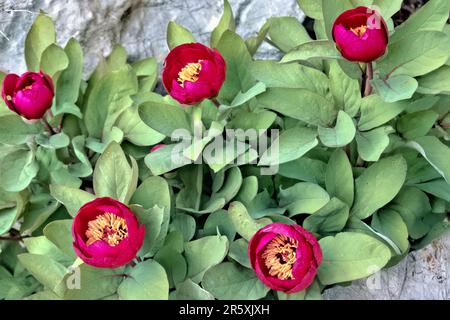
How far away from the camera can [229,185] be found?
117cm

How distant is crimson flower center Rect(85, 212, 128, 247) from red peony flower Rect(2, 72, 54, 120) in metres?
0.30

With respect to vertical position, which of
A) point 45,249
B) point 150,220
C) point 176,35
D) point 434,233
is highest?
point 176,35

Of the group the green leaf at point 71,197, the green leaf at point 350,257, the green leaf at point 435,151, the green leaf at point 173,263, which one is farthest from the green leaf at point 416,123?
the green leaf at point 71,197

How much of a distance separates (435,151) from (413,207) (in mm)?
117

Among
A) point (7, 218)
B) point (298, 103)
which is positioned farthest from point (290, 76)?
point (7, 218)

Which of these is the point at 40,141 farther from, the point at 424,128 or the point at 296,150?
the point at 424,128

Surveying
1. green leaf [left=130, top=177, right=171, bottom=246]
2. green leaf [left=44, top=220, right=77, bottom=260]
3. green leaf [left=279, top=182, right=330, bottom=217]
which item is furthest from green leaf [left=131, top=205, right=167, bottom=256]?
green leaf [left=279, top=182, right=330, bottom=217]

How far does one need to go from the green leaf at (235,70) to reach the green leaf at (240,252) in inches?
10.9

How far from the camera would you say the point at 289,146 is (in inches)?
43.7

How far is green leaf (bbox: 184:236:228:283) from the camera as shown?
1.06 metres

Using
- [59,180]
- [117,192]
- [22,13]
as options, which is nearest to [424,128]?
[117,192]

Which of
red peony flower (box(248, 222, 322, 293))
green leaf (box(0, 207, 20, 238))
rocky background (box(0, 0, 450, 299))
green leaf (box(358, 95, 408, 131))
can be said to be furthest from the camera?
rocky background (box(0, 0, 450, 299))

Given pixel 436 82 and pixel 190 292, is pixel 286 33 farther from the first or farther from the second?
pixel 190 292

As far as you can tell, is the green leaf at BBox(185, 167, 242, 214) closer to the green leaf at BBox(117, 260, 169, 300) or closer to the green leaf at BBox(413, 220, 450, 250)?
the green leaf at BBox(117, 260, 169, 300)
